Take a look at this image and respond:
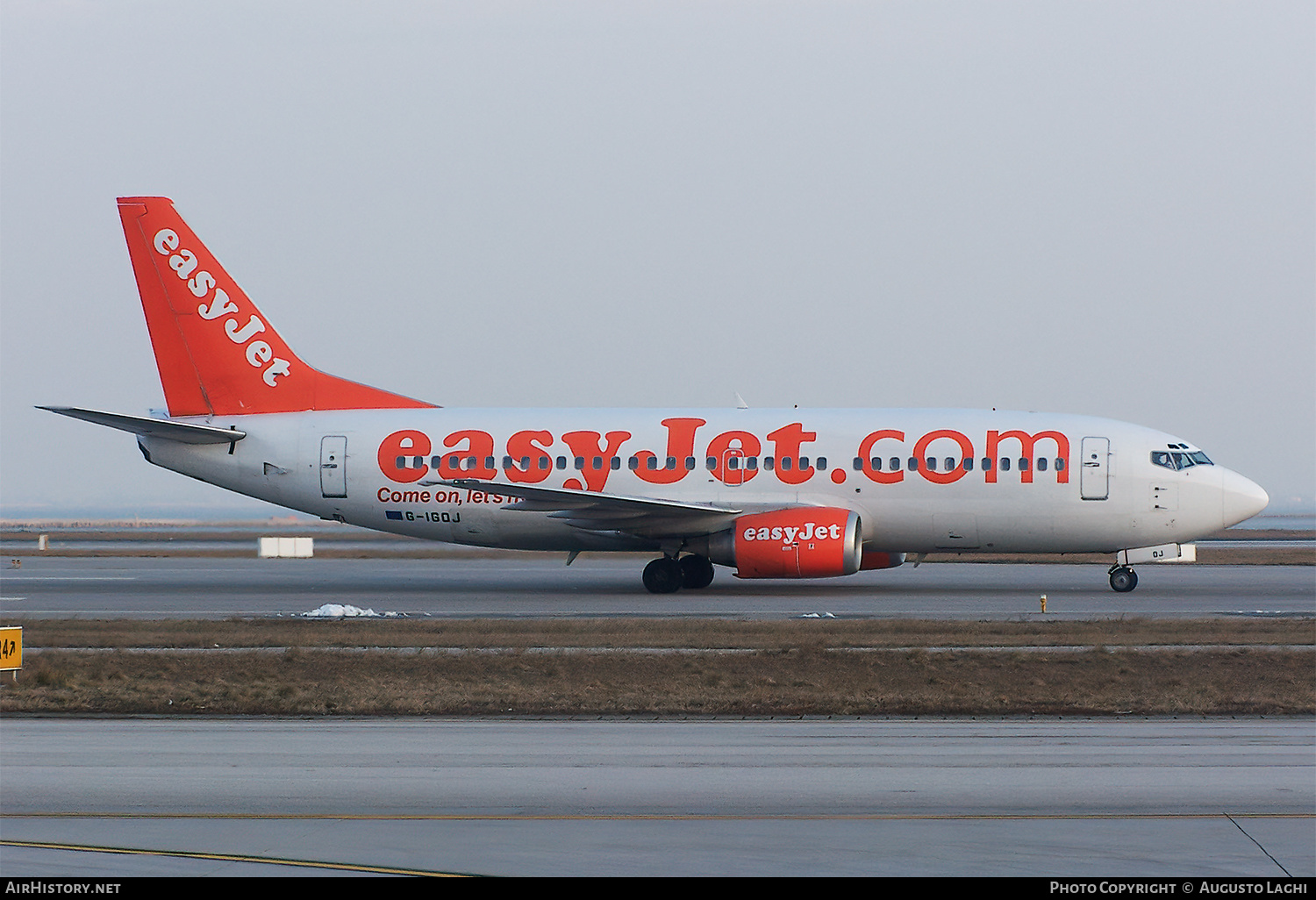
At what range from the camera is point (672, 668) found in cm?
1803

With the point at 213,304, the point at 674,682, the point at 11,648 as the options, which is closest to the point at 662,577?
the point at 213,304

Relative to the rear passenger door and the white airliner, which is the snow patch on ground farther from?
the rear passenger door

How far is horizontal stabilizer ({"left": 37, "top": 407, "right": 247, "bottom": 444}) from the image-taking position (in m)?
32.7

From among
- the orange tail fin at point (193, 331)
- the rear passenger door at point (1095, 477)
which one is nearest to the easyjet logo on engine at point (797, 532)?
the rear passenger door at point (1095, 477)

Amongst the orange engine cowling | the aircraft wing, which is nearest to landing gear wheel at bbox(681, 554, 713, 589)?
the aircraft wing

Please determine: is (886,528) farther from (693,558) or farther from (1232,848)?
(1232,848)

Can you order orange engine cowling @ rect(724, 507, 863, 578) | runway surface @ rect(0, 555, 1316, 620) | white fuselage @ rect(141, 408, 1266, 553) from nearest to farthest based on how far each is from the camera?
runway surface @ rect(0, 555, 1316, 620) → orange engine cowling @ rect(724, 507, 863, 578) → white fuselage @ rect(141, 408, 1266, 553)

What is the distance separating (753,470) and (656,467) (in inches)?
90.0

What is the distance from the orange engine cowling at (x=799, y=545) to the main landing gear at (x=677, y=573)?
79.2 inches

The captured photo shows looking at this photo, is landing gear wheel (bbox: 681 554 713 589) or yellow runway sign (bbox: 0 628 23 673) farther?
landing gear wheel (bbox: 681 554 713 589)

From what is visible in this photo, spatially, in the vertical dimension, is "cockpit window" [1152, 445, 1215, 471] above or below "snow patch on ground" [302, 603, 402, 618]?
above

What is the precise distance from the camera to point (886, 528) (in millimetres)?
32000

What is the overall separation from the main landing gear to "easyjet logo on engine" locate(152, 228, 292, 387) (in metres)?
10.7

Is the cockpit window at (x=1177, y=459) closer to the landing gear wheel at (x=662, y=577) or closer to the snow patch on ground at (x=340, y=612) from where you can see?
the landing gear wheel at (x=662, y=577)
